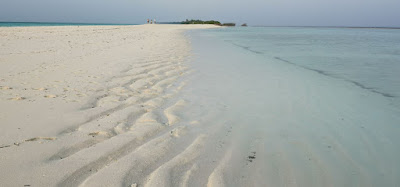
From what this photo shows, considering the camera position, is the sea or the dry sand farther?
the sea

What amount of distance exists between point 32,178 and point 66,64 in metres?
4.35

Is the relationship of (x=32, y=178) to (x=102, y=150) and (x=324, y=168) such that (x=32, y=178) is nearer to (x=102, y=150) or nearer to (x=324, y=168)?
(x=102, y=150)

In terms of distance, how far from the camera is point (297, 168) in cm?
189

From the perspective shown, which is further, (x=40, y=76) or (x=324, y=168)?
(x=40, y=76)

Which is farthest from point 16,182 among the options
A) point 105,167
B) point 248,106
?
point 248,106

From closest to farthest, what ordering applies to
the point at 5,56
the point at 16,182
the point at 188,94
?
the point at 16,182 < the point at 188,94 < the point at 5,56

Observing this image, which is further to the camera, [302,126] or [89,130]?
[302,126]

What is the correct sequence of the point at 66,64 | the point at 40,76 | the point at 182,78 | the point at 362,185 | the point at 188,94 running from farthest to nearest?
1. the point at 66,64
2. the point at 182,78
3. the point at 40,76
4. the point at 188,94
5. the point at 362,185

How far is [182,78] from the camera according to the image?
4758 mm

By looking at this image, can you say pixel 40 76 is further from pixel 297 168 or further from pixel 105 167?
pixel 297 168

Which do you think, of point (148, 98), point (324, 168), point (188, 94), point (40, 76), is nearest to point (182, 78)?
point (188, 94)

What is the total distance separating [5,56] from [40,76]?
2.98m

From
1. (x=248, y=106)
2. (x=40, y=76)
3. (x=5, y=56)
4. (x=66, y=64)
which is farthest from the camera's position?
(x=5, y=56)

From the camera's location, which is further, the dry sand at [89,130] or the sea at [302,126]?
the sea at [302,126]
